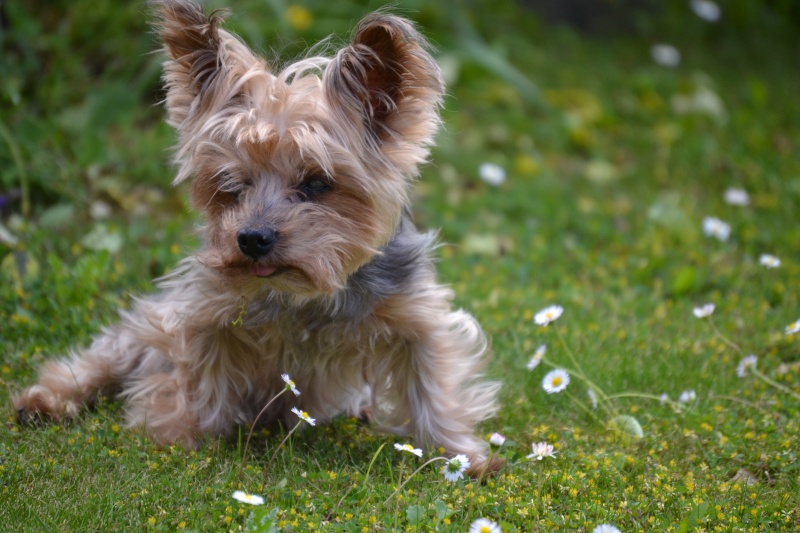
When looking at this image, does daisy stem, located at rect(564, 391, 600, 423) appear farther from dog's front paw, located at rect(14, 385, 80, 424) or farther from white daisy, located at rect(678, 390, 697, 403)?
dog's front paw, located at rect(14, 385, 80, 424)

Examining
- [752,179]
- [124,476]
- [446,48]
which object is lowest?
[752,179]

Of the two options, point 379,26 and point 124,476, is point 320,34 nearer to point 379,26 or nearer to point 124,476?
point 379,26

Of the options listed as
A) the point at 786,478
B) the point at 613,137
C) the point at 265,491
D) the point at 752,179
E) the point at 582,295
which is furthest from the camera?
the point at 613,137

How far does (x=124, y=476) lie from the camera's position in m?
3.36

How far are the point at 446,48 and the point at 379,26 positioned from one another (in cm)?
480

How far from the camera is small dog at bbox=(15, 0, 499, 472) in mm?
3453

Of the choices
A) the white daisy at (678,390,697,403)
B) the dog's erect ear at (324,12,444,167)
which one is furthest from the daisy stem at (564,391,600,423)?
the dog's erect ear at (324,12,444,167)

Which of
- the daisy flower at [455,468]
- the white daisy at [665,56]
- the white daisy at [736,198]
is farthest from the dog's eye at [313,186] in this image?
the white daisy at [665,56]

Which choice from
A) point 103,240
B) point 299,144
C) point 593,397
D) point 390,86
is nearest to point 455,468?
point 593,397

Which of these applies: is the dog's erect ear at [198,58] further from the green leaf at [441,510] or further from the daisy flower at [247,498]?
the green leaf at [441,510]

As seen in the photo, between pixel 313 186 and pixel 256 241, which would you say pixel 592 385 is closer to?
pixel 313 186

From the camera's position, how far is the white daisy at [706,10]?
1012 centimetres

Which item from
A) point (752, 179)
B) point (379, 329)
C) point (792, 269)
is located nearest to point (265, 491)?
point (379, 329)

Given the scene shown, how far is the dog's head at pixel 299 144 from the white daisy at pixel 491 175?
3359 mm
